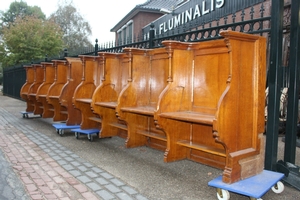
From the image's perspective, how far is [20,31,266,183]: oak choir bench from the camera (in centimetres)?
312

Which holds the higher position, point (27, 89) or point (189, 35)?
point (189, 35)

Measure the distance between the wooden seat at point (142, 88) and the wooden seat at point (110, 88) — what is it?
→ 58 cm

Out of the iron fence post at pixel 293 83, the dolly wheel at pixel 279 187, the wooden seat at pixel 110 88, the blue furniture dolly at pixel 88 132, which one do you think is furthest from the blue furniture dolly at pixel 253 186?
the blue furniture dolly at pixel 88 132

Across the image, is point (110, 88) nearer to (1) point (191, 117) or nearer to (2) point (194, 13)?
(1) point (191, 117)

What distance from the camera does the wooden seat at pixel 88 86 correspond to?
247 inches

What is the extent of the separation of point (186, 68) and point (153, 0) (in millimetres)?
20730

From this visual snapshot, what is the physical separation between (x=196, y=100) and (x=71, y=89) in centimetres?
380

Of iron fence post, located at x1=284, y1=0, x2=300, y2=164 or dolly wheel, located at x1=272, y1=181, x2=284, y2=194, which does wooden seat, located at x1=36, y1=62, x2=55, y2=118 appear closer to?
iron fence post, located at x1=284, y1=0, x2=300, y2=164

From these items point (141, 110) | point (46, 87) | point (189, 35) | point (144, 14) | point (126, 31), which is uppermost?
point (144, 14)

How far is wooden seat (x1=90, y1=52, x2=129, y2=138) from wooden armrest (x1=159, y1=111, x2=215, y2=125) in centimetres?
193

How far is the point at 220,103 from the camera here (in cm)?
300

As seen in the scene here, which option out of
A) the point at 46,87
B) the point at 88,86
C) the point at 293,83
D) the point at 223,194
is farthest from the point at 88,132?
the point at 293,83

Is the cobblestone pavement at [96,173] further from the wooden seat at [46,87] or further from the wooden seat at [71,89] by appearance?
the wooden seat at [46,87]

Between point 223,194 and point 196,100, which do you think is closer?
point 223,194
